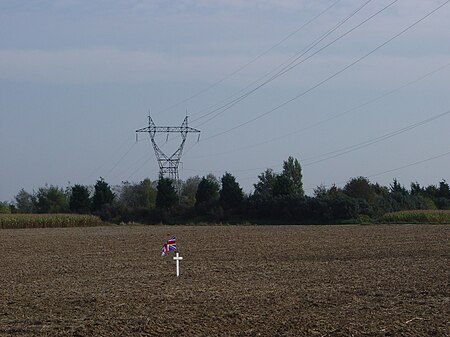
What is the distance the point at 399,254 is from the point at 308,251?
13.4 feet

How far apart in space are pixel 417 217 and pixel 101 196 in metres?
36.6

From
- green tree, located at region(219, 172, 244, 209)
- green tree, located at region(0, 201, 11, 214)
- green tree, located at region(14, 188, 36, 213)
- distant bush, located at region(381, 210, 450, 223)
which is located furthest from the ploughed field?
green tree, located at region(14, 188, 36, 213)

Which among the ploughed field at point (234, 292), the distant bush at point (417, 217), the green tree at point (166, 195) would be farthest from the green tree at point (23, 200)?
the ploughed field at point (234, 292)

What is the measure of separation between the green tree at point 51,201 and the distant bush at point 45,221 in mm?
20168

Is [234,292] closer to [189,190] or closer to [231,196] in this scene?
[231,196]

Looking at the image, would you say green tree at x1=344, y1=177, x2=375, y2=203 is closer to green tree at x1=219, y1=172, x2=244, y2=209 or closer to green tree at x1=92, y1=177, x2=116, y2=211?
green tree at x1=219, y1=172, x2=244, y2=209

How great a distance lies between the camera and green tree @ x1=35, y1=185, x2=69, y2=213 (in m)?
103

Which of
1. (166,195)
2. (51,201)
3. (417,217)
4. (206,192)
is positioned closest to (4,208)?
(51,201)

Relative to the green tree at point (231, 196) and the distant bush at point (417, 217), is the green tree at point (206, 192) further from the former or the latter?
the distant bush at point (417, 217)

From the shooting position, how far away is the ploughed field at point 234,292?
1379 cm

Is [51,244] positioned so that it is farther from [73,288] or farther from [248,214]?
[248,214]

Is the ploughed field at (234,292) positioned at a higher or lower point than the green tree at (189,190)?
lower

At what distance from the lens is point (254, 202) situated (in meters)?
82.1

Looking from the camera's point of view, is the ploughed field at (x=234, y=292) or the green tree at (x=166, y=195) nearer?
the ploughed field at (x=234, y=292)
